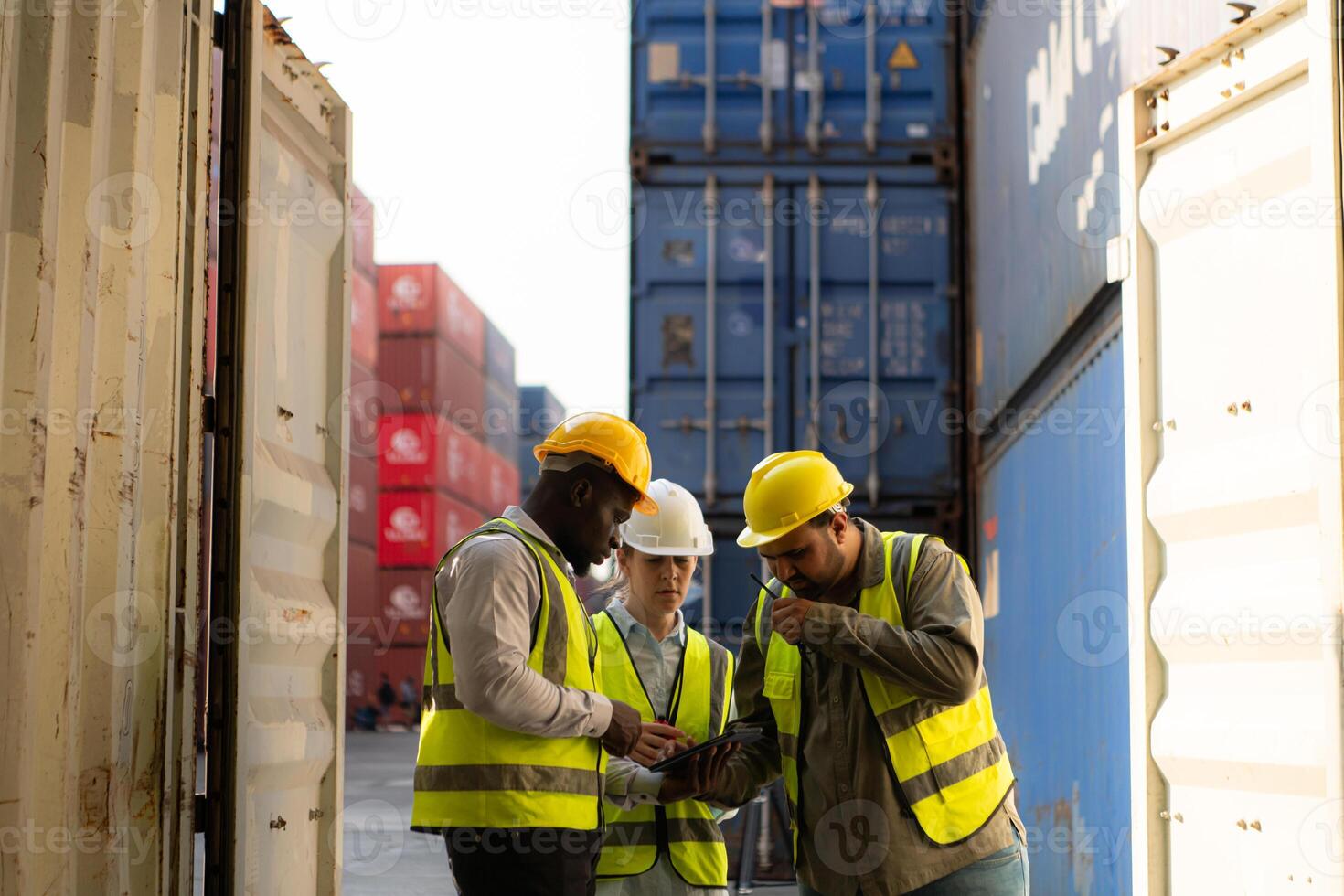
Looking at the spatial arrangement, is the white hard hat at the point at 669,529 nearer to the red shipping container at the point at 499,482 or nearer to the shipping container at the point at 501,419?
the shipping container at the point at 501,419

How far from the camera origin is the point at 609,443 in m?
3.29

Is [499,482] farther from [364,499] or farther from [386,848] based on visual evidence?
[386,848]

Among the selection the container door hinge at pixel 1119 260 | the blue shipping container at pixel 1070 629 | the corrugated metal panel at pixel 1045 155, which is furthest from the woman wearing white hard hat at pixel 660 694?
the corrugated metal panel at pixel 1045 155

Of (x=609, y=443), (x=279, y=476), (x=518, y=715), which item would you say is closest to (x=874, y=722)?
(x=518, y=715)

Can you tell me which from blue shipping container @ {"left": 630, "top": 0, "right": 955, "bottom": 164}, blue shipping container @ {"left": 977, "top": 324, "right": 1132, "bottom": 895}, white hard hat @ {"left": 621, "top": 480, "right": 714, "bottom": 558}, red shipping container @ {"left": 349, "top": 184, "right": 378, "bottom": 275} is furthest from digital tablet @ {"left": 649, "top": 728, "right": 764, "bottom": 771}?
red shipping container @ {"left": 349, "top": 184, "right": 378, "bottom": 275}

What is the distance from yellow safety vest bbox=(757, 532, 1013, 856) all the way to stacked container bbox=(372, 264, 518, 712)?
23.9 meters

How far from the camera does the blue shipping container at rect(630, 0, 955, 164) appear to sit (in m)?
9.41

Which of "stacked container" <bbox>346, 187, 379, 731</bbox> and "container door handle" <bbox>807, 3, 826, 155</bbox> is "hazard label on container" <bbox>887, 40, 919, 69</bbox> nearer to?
"container door handle" <bbox>807, 3, 826, 155</bbox>

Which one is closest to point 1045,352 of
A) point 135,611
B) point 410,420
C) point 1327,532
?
point 1327,532

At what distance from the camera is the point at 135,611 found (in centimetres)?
284

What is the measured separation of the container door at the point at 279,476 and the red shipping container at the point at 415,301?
2507cm

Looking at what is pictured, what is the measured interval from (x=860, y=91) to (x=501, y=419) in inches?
1013

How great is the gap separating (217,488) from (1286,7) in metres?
2.54

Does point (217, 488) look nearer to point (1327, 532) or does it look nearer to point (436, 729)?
point (436, 729)
